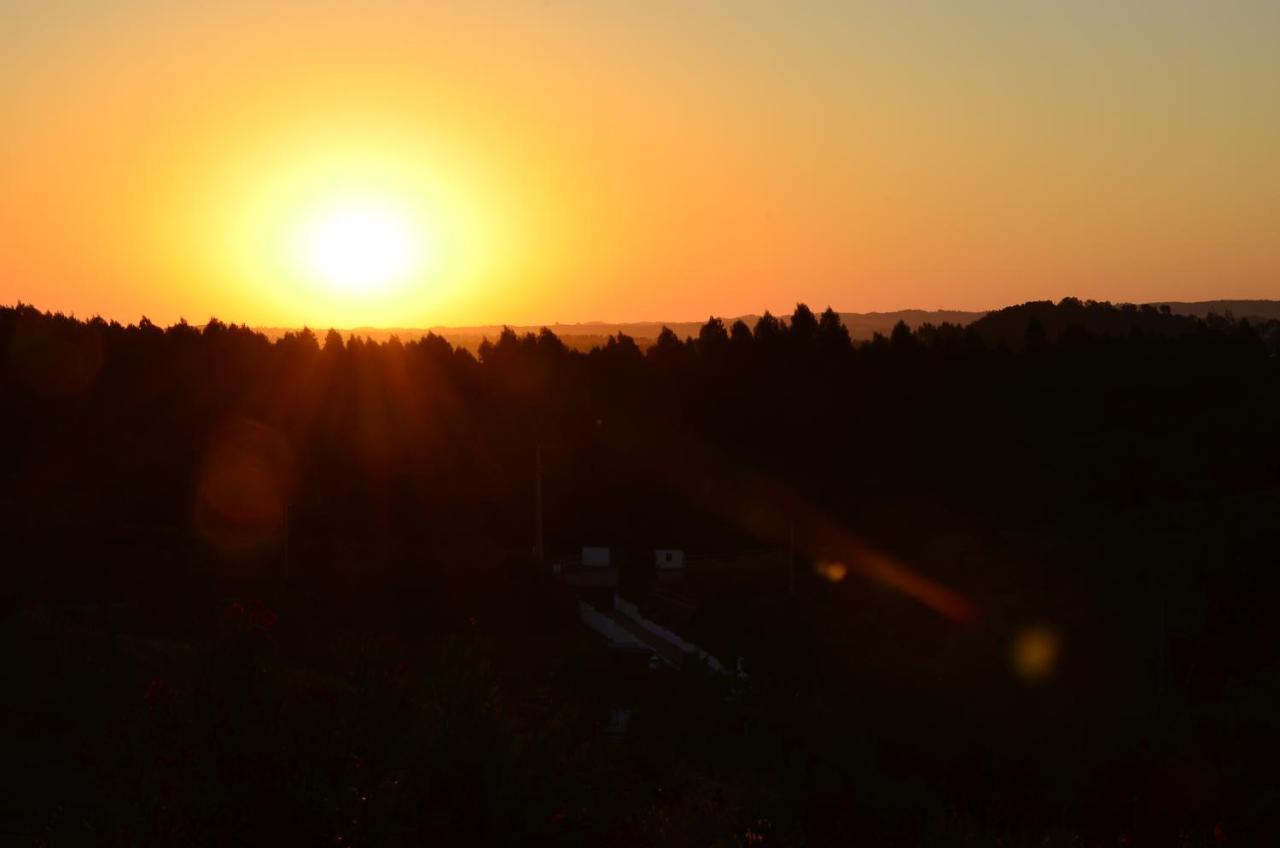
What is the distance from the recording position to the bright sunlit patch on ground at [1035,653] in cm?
2720

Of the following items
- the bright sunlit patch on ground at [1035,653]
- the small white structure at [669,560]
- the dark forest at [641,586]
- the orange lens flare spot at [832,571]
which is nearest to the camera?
the dark forest at [641,586]

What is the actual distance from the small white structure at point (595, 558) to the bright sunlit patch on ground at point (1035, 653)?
56.3 ft

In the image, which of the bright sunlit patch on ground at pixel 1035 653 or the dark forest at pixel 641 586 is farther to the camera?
the bright sunlit patch on ground at pixel 1035 653

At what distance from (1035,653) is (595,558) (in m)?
18.7

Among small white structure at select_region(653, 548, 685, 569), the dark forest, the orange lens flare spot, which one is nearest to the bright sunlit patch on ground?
the dark forest

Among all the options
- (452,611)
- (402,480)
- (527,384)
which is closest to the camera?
(452,611)

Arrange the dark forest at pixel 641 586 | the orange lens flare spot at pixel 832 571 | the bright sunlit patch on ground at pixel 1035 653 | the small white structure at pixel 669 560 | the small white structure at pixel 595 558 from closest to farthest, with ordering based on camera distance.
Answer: the dark forest at pixel 641 586 → the bright sunlit patch on ground at pixel 1035 653 → the orange lens flare spot at pixel 832 571 → the small white structure at pixel 669 560 → the small white structure at pixel 595 558

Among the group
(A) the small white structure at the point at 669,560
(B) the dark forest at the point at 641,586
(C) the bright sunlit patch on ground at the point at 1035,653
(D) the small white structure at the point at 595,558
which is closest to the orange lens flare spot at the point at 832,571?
(B) the dark forest at the point at 641,586

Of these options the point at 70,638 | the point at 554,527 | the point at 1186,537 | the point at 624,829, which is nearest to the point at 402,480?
the point at 554,527

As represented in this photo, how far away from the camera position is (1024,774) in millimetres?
15805

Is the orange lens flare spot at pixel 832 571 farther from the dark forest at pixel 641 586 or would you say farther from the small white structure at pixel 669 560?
the small white structure at pixel 669 560

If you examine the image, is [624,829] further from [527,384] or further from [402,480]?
[527,384]

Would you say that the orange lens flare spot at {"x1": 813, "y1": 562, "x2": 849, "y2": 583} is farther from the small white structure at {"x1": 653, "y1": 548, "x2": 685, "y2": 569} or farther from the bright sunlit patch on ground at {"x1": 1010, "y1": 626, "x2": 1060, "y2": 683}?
the bright sunlit patch on ground at {"x1": 1010, "y1": 626, "x2": 1060, "y2": 683}

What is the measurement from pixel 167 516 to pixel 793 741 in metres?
34.1
